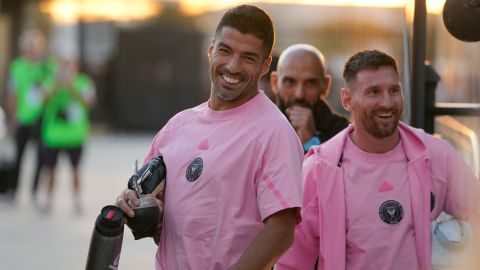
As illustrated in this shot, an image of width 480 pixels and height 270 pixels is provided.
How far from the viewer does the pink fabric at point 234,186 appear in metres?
3.18

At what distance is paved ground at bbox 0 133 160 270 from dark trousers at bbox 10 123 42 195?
0.26 meters

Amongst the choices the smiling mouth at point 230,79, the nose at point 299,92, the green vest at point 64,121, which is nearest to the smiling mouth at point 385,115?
the smiling mouth at point 230,79

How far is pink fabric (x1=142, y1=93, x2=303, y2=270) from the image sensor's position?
3180 millimetres

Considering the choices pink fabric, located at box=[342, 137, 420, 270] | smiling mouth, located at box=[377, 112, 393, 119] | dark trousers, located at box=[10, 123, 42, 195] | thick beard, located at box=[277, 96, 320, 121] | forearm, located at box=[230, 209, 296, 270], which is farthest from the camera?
dark trousers, located at box=[10, 123, 42, 195]

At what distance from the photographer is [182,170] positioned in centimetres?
337

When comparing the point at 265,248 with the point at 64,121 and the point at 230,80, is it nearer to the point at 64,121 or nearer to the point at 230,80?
the point at 230,80

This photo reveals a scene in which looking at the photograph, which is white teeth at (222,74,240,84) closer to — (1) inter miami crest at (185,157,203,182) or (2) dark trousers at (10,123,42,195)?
(1) inter miami crest at (185,157,203,182)

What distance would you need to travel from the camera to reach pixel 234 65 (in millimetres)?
3279

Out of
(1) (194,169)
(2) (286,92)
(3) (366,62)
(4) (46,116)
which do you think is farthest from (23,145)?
(1) (194,169)

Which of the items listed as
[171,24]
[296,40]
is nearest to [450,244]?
Answer: [296,40]

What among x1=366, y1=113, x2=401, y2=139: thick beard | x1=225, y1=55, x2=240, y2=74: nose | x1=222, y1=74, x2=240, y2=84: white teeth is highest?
x1=225, y1=55, x2=240, y2=74: nose

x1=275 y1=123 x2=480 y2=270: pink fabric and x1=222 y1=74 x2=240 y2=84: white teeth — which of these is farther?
x1=275 y1=123 x2=480 y2=270: pink fabric

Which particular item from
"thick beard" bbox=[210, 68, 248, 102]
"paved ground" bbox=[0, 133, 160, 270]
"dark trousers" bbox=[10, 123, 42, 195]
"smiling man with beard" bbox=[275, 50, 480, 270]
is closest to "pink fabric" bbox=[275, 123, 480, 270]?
"smiling man with beard" bbox=[275, 50, 480, 270]

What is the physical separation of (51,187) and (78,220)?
78 cm
